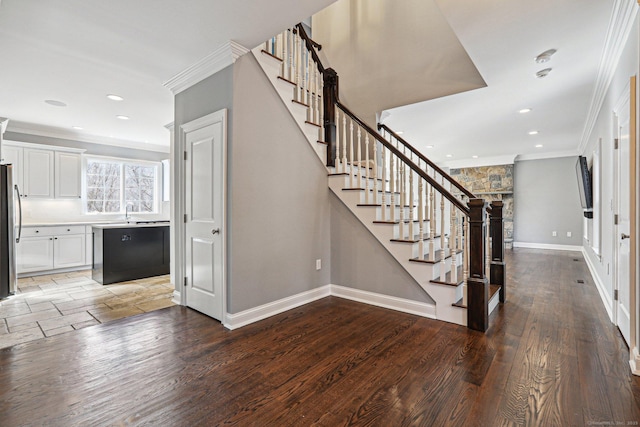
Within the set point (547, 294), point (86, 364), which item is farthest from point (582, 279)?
point (86, 364)

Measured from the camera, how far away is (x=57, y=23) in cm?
236

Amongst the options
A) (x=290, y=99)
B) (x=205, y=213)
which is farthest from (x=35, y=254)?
(x=290, y=99)

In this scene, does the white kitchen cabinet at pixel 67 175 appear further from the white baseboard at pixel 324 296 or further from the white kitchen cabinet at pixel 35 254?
the white baseboard at pixel 324 296

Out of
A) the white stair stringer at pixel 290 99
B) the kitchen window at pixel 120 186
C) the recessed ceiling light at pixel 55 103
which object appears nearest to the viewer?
the white stair stringer at pixel 290 99

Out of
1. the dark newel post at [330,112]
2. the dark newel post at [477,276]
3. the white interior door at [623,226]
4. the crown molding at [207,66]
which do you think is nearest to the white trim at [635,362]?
the white interior door at [623,226]

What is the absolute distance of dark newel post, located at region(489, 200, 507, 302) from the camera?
3428mm

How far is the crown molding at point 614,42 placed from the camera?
7.17ft

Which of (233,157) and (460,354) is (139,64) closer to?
Result: (233,157)

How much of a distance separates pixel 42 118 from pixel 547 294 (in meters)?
7.74

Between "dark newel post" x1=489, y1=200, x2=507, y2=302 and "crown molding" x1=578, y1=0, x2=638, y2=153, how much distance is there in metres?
1.61

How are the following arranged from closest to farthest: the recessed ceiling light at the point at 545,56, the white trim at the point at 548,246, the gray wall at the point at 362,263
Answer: the recessed ceiling light at the point at 545,56
the gray wall at the point at 362,263
the white trim at the point at 548,246

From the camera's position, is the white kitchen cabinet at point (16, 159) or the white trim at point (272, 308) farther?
the white kitchen cabinet at point (16, 159)

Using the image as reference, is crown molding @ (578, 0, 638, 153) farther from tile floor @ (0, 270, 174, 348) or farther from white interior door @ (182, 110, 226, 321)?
tile floor @ (0, 270, 174, 348)

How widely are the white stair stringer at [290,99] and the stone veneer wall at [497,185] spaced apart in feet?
22.4
